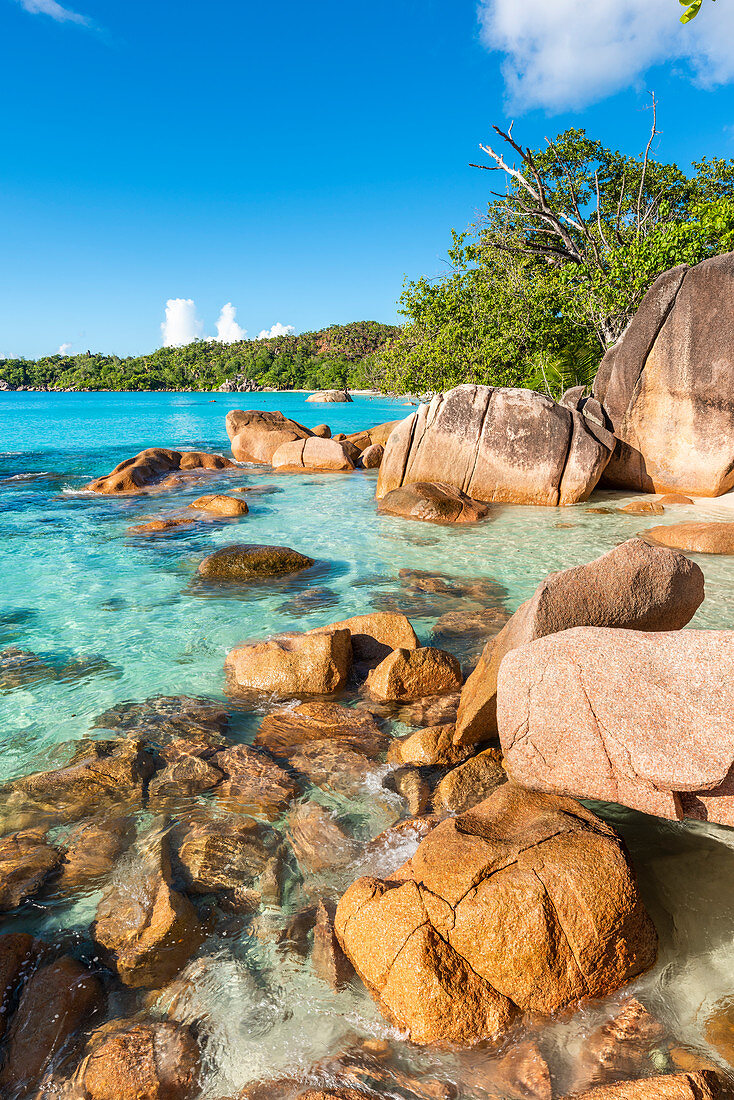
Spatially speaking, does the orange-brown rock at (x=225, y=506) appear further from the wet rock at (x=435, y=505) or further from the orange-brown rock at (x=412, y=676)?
the orange-brown rock at (x=412, y=676)

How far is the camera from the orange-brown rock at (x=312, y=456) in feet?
66.5

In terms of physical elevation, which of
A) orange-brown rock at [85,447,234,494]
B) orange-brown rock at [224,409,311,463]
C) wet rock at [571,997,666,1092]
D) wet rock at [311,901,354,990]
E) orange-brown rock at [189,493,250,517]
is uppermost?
orange-brown rock at [224,409,311,463]

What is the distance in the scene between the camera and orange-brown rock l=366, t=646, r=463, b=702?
5.42 m

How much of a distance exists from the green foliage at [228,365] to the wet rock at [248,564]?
83763mm

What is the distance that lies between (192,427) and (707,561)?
36607mm

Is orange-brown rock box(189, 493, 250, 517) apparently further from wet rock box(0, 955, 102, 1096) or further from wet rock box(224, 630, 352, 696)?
wet rock box(0, 955, 102, 1096)

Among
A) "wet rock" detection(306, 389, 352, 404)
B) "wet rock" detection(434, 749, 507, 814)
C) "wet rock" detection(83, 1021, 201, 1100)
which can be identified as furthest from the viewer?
"wet rock" detection(306, 389, 352, 404)

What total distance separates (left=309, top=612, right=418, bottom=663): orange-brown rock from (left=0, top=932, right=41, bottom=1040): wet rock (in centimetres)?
343

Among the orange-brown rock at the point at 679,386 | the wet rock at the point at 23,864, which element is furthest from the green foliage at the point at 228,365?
the wet rock at the point at 23,864

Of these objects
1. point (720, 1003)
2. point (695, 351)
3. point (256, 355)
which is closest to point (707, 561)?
point (695, 351)

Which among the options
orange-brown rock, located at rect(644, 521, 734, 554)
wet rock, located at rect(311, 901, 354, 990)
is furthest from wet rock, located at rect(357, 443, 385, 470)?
wet rock, located at rect(311, 901, 354, 990)

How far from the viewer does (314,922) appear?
3195mm

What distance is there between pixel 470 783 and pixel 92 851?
2382 millimetres

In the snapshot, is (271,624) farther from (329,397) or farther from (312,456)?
(329,397)
